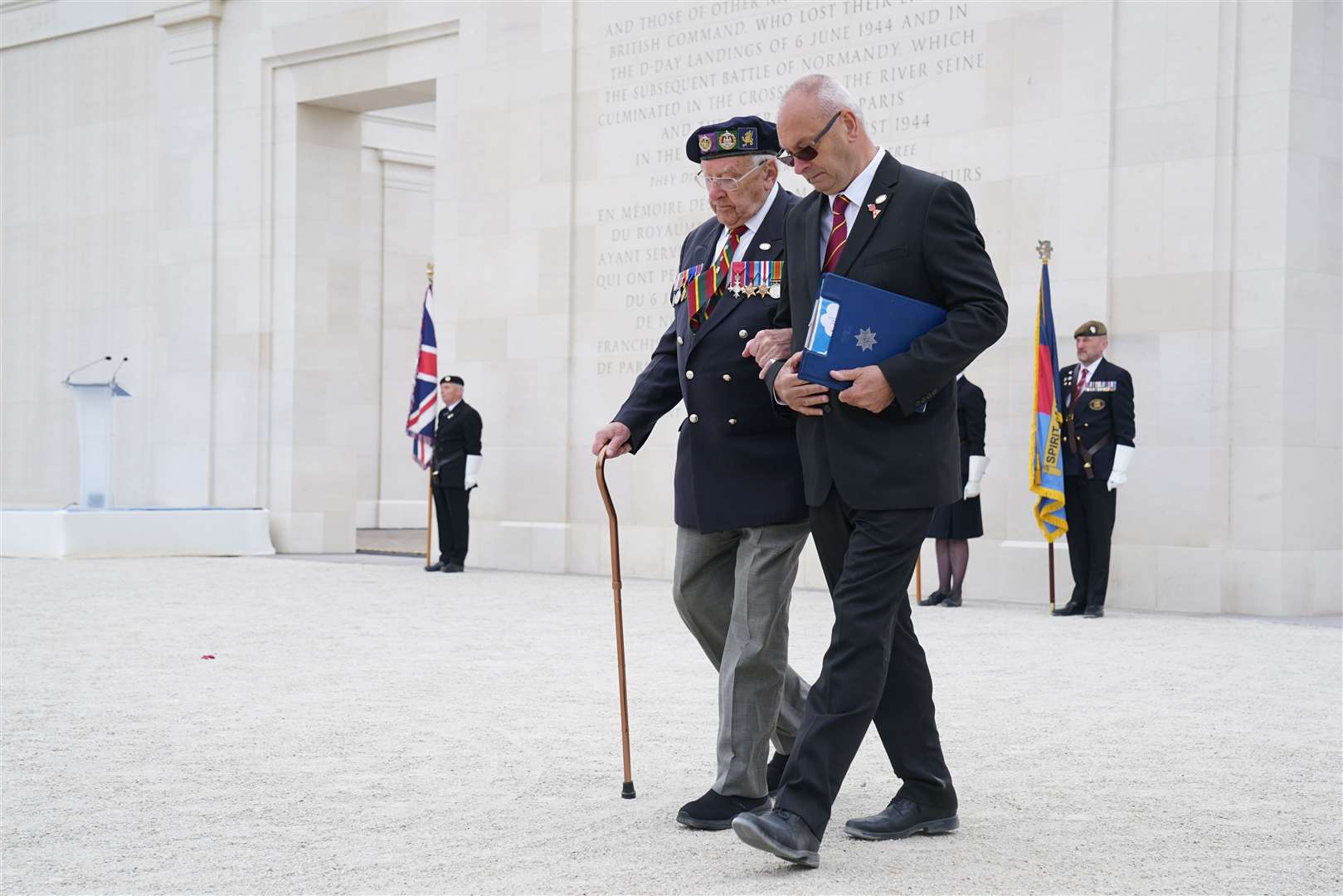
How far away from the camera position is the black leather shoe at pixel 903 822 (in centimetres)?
366

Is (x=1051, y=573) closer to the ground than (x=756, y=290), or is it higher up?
closer to the ground

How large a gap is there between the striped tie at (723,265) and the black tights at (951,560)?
263 inches

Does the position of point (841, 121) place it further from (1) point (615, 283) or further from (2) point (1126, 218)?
(1) point (615, 283)

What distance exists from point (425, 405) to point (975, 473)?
542 centimetres

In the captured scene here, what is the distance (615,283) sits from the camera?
43.4ft

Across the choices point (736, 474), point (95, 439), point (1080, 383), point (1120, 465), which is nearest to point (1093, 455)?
point (1120, 465)

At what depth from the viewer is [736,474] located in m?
3.87

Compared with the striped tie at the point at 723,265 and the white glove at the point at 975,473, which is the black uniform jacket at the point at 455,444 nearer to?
the white glove at the point at 975,473

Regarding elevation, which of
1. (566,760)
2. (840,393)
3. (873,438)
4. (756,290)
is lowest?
(566,760)

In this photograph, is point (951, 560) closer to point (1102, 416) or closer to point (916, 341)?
Result: point (1102, 416)

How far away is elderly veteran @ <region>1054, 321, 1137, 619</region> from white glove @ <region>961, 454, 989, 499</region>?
0.63 metres

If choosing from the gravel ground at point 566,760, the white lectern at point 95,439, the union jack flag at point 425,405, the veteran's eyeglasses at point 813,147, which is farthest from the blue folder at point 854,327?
the white lectern at point 95,439

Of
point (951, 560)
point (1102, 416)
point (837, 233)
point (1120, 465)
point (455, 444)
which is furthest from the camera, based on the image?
point (455, 444)

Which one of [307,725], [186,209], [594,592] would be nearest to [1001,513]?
[594,592]
